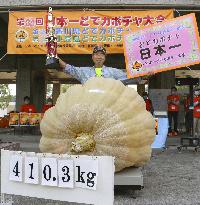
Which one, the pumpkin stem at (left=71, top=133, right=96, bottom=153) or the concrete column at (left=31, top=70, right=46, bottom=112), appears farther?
the concrete column at (left=31, top=70, right=46, bottom=112)

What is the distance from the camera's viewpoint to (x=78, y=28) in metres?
10.3

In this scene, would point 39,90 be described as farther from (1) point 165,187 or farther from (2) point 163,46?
(1) point 165,187

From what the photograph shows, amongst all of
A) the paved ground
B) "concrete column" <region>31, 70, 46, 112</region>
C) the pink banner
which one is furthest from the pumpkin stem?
"concrete column" <region>31, 70, 46, 112</region>

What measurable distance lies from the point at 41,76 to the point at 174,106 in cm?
787

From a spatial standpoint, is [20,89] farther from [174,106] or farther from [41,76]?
[174,106]

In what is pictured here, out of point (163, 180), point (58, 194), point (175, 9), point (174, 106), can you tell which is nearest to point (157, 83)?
point (174, 106)

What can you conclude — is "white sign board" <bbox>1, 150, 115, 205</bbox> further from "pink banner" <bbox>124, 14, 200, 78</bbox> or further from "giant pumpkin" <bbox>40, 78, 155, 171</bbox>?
"pink banner" <bbox>124, 14, 200, 78</bbox>

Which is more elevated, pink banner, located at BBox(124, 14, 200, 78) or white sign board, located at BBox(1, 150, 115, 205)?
pink banner, located at BBox(124, 14, 200, 78)

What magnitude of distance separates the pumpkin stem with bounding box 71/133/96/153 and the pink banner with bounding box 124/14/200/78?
4086 mm

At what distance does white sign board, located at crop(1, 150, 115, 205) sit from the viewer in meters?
2.88

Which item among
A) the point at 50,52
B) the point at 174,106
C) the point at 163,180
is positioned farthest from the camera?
the point at 174,106

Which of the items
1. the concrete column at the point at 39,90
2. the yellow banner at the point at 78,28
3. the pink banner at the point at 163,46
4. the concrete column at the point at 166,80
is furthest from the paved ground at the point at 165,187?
the concrete column at the point at 39,90

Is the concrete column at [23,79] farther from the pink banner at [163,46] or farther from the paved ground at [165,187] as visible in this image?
the paved ground at [165,187]

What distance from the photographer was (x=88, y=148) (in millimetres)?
3984
